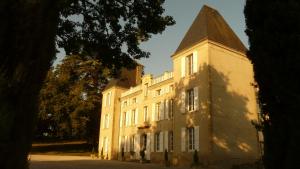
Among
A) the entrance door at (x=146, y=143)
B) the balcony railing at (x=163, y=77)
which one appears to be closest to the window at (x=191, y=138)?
the balcony railing at (x=163, y=77)

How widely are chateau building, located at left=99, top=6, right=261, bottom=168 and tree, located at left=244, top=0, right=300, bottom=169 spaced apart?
13224 millimetres

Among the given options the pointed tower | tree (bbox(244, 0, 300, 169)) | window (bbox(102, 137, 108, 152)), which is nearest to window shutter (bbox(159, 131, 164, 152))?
the pointed tower

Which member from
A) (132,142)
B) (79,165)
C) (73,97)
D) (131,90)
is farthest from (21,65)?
(73,97)

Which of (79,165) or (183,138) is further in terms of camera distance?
(183,138)

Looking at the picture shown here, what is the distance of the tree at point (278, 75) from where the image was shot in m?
7.27

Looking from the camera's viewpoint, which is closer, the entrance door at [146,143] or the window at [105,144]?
the entrance door at [146,143]

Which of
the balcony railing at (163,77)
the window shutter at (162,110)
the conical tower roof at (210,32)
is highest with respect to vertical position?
the conical tower roof at (210,32)

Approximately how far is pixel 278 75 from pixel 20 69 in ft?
18.4

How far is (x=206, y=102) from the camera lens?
75.7 ft

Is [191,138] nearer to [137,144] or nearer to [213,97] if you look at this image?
[213,97]

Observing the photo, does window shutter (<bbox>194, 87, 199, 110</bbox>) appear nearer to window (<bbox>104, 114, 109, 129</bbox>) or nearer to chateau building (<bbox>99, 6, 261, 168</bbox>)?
chateau building (<bbox>99, 6, 261, 168</bbox>)

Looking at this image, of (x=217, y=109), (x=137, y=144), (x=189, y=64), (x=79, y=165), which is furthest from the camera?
(x=137, y=144)

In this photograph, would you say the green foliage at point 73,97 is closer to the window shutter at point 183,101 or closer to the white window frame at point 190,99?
the window shutter at point 183,101

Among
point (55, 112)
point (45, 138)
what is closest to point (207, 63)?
point (55, 112)
